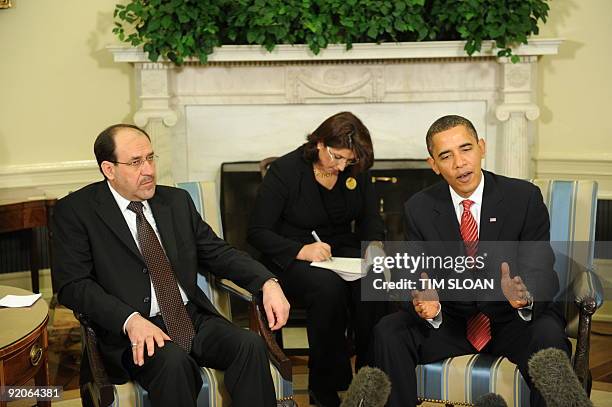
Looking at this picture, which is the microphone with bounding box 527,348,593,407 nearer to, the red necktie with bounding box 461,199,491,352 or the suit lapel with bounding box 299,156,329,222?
the red necktie with bounding box 461,199,491,352

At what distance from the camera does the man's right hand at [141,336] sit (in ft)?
Result: 9.72

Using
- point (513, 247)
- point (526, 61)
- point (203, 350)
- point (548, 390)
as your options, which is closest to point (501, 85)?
point (526, 61)

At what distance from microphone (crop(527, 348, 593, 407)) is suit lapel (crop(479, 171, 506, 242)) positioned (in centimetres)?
142

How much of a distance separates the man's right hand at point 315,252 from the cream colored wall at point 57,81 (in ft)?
7.10

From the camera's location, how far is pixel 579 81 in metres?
5.51

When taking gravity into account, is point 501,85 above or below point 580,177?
above

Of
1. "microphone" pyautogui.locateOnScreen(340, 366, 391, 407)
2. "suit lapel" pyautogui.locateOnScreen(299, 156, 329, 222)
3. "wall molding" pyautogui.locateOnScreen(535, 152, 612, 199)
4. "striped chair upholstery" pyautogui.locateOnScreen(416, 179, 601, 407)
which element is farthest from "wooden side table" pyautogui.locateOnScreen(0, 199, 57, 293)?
"microphone" pyautogui.locateOnScreen(340, 366, 391, 407)

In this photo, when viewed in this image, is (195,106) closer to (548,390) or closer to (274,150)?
(274,150)

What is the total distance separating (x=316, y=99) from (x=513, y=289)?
260 cm

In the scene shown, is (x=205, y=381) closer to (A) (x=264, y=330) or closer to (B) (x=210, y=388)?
(B) (x=210, y=388)

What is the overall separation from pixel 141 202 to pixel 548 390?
1.92 metres

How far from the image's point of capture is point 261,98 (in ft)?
17.7

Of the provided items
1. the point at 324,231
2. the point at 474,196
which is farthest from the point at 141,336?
the point at 324,231

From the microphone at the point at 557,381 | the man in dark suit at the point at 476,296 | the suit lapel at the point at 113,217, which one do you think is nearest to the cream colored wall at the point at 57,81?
the suit lapel at the point at 113,217
